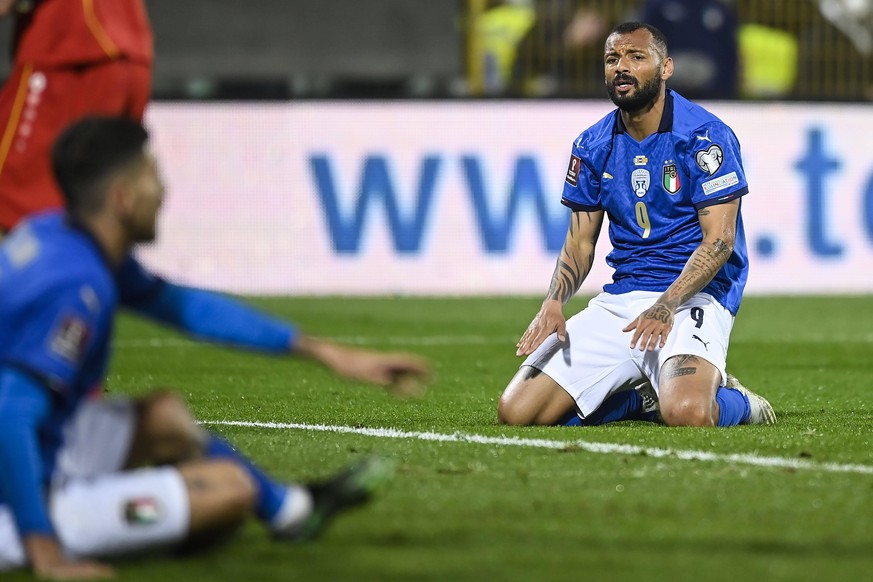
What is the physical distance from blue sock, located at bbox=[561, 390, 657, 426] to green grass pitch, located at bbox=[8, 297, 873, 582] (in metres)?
0.14

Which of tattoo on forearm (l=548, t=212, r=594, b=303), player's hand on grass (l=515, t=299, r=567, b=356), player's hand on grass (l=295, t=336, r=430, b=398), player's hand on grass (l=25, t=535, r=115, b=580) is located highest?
player's hand on grass (l=295, t=336, r=430, b=398)

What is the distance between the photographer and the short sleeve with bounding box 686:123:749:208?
6.91 metres

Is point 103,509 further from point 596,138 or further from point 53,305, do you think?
point 596,138

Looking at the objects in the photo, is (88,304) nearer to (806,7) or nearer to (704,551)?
Result: (704,551)

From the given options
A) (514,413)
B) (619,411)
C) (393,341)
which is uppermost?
(514,413)

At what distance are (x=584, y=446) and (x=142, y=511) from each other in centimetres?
256

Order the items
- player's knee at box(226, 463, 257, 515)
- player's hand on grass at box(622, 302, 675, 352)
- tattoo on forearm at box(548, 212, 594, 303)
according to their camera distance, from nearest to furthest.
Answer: player's knee at box(226, 463, 257, 515) < player's hand on grass at box(622, 302, 675, 352) < tattoo on forearm at box(548, 212, 594, 303)

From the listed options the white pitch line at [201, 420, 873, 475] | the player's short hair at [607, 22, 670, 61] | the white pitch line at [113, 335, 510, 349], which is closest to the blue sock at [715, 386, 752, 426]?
the white pitch line at [201, 420, 873, 475]

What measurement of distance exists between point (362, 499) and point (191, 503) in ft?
1.48

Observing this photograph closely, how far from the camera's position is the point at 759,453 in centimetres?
582

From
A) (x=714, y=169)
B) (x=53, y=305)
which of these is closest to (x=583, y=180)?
(x=714, y=169)

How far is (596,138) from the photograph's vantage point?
23.8 feet

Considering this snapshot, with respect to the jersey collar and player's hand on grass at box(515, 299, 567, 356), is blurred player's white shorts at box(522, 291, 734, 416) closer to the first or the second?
player's hand on grass at box(515, 299, 567, 356)

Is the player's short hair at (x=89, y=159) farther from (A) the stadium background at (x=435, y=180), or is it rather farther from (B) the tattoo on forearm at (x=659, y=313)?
(A) the stadium background at (x=435, y=180)
